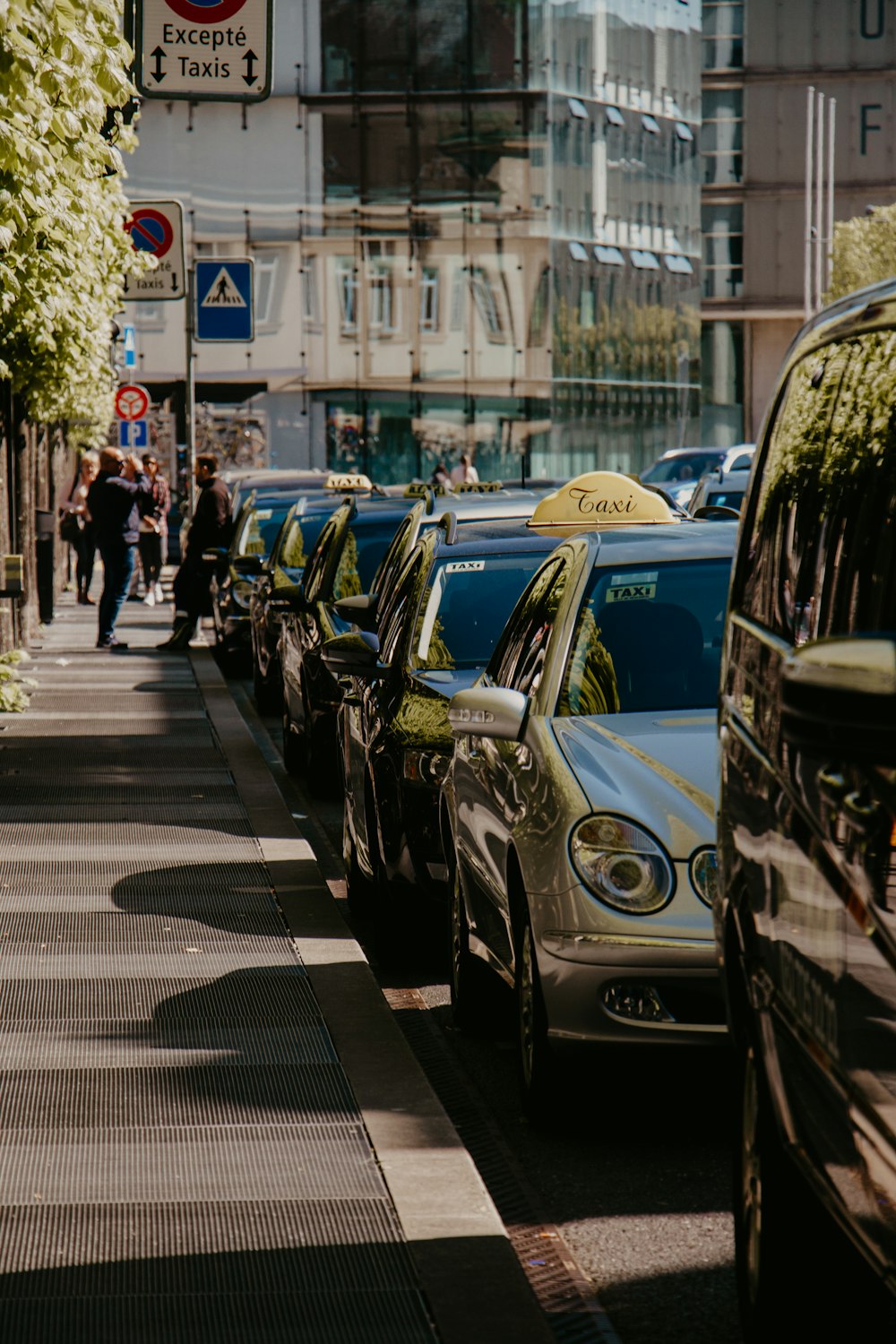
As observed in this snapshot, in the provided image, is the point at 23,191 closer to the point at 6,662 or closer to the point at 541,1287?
the point at 541,1287

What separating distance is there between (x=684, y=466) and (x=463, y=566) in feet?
109

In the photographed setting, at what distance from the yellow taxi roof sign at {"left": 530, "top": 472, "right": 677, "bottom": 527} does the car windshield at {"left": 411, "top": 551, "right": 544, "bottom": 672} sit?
8.1 inches

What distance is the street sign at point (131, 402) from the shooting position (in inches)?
1389

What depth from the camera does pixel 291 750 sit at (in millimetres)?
14375

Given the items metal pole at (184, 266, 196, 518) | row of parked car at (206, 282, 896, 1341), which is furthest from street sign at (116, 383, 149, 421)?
row of parked car at (206, 282, 896, 1341)

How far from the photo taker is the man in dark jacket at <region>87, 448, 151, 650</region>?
2322 centimetres

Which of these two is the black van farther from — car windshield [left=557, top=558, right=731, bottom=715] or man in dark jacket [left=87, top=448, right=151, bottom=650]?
man in dark jacket [left=87, top=448, right=151, bottom=650]

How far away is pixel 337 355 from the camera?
5488cm

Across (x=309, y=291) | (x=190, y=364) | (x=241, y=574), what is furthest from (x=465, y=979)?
(x=309, y=291)

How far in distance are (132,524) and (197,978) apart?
60.9 feet

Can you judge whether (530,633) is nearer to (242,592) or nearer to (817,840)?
(817,840)

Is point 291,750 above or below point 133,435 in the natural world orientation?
below

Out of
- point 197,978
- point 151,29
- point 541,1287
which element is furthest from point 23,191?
point 541,1287

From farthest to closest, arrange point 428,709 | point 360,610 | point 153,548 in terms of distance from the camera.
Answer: point 153,548
point 360,610
point 428,709
